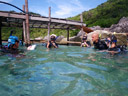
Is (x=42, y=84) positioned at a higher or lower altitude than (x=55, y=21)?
lower

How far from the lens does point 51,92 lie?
172 cm

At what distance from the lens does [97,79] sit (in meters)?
2.23

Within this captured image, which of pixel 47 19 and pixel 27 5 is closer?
pixel 27 5

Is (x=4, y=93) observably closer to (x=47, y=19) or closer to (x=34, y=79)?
(x=34, y=79)

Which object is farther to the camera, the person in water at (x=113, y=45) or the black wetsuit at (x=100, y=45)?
the black wetsuit at (x=100, y=45)

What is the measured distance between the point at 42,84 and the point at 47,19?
32.6 ft

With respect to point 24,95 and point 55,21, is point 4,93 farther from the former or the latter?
point 55,21

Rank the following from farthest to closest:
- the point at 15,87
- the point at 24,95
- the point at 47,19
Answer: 1. the point at 47,19
2. the point at 15,87
3. the point at 24,95

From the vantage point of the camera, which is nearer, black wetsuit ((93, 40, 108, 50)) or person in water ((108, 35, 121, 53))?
person in water ((108, 35, 121, 53))

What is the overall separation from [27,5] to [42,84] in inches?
348

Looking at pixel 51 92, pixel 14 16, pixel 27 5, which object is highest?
pixel 27 5

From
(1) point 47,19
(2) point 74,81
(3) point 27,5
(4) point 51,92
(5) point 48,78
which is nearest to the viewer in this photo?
(4) point 51,92

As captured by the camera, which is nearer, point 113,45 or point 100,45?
point 113,45

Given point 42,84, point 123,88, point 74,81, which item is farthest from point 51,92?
point 123,88
